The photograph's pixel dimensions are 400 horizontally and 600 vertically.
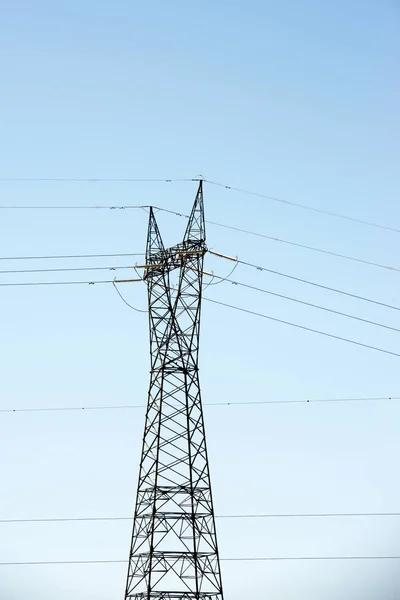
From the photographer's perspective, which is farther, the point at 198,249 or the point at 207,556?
the point at 198,249

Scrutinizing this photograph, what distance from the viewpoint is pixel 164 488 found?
3853 cm

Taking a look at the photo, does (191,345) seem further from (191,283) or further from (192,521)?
(192,521)

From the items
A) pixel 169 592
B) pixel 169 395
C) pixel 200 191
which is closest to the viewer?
pixel 169 592

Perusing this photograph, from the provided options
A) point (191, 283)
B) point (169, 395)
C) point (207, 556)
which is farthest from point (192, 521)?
point (191, 283)

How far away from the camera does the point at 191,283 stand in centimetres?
4166

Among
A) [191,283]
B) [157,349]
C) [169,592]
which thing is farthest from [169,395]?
[169,592]

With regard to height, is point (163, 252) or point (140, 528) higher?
point (163, 252)

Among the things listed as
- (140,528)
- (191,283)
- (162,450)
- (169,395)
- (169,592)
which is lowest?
(169,592)

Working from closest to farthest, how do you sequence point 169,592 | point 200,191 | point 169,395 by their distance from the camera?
point 169,592, point 169,395, point 200,191

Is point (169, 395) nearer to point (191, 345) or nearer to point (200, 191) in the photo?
point (191, 345)

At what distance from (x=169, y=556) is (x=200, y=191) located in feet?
51.4

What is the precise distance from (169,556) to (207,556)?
1.60 m

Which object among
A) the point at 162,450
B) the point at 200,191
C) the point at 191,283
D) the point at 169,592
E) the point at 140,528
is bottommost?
the point at 169,592

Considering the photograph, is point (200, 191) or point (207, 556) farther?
point (200, 191)
